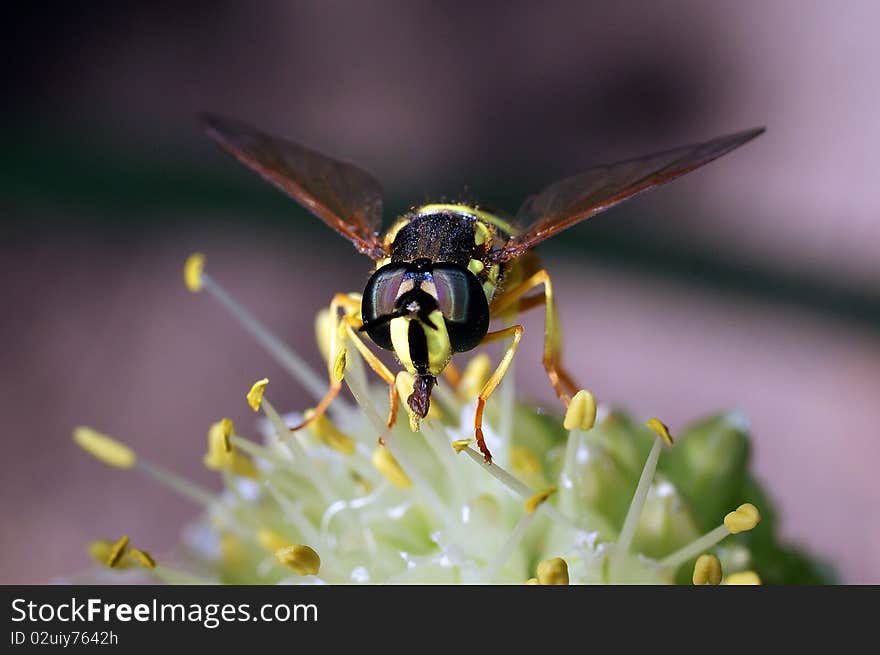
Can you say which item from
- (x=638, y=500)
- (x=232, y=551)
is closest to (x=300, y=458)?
(x=232, y=551)

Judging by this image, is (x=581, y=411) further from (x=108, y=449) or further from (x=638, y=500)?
(x=108, y=449)

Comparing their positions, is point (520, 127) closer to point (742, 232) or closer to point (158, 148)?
point (742, 232)

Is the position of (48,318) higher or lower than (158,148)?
lower

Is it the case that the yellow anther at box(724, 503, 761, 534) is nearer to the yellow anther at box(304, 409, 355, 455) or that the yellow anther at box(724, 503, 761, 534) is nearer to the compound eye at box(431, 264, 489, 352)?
the compound eye at box(431, 264, 489, 352)

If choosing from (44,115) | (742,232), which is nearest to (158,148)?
(44,115)

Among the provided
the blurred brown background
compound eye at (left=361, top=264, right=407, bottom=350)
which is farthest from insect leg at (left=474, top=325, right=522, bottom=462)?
the blurred brown background
